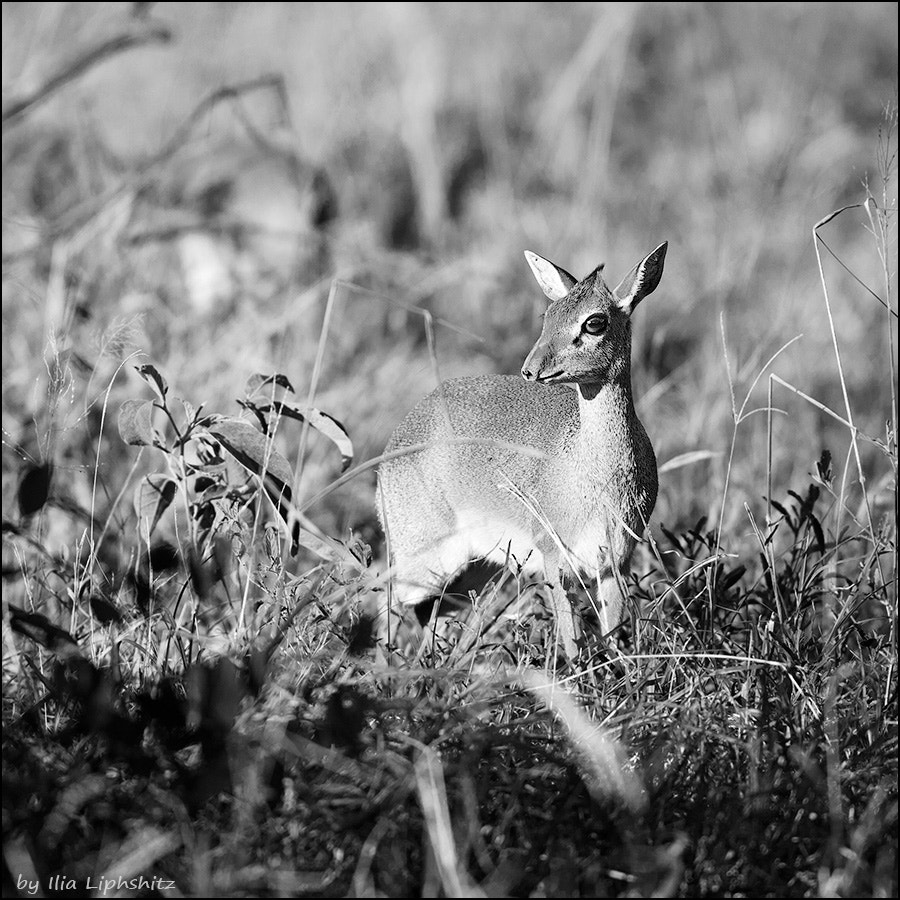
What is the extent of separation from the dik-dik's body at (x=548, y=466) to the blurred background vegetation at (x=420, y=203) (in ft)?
1.13

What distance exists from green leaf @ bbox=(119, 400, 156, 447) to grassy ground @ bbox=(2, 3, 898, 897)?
17 millimetres

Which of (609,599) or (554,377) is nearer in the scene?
(554,377)

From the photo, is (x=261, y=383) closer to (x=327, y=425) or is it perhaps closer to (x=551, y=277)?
(x=327, y=425)

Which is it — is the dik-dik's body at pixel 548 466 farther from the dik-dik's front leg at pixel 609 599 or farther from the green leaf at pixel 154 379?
the green leaf at pixel 154 379

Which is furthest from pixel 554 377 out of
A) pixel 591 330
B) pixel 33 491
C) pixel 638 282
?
pixel 33 491

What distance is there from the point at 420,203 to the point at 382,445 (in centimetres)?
342

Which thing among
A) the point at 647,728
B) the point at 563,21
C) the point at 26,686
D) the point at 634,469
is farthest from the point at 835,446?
the point at 563,21

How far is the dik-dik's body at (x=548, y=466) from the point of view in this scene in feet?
9.68

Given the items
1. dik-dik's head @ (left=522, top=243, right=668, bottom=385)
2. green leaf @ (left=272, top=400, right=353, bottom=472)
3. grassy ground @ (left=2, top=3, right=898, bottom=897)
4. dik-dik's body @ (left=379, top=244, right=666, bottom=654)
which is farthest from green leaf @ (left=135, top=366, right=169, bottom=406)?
dik-dik's head @ (left=522, top=243, right=668, bottom=385)

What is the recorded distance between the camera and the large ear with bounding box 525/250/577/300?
10.1ft

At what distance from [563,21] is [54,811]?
9.10 metres

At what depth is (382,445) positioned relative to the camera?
182 inches

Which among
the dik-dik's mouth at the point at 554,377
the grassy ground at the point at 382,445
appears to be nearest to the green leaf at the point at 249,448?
the grassy ground at the point at 382,445

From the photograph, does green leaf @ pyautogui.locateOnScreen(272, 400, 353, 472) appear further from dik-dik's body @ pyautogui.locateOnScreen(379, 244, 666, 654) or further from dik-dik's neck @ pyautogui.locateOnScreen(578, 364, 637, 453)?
dik-dik's neck @ pyautogui.locateOnScreen(578, 364, 637, 453)
